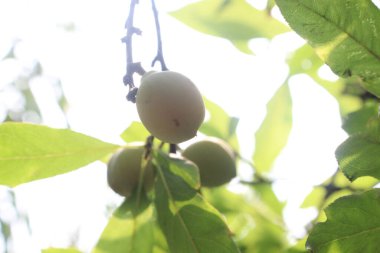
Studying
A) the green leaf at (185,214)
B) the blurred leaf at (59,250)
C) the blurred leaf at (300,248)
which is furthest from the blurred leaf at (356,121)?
the blurred leaf at (59,250)

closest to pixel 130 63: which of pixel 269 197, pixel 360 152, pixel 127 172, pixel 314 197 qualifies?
pixel 127 172

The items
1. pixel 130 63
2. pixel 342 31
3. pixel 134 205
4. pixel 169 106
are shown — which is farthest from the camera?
pixel 134 205

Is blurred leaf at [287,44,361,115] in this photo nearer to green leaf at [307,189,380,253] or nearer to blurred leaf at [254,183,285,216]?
blurred leaf at [254,183,285,216]

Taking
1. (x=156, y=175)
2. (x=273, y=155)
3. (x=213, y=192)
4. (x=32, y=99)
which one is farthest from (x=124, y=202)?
(x=32, y=99)

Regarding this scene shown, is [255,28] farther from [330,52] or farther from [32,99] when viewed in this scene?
[32,99]

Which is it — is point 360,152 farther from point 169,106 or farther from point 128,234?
point 128,234

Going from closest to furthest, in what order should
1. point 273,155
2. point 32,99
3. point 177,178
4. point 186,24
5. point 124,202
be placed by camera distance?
point 177,178 < point 124,202 < point 186,24 < point 273,155 < point 32,99

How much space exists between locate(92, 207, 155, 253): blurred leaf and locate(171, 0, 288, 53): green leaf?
1.76ft

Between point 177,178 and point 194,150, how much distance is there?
0.17 m

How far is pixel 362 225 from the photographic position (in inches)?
32.5

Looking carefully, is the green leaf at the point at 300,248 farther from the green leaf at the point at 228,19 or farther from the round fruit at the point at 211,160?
the green leaf at the point at 228,19

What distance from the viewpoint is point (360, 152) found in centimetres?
82

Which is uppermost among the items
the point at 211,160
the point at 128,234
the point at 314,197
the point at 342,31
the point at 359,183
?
the point at 342,31

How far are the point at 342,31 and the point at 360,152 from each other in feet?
0.65
